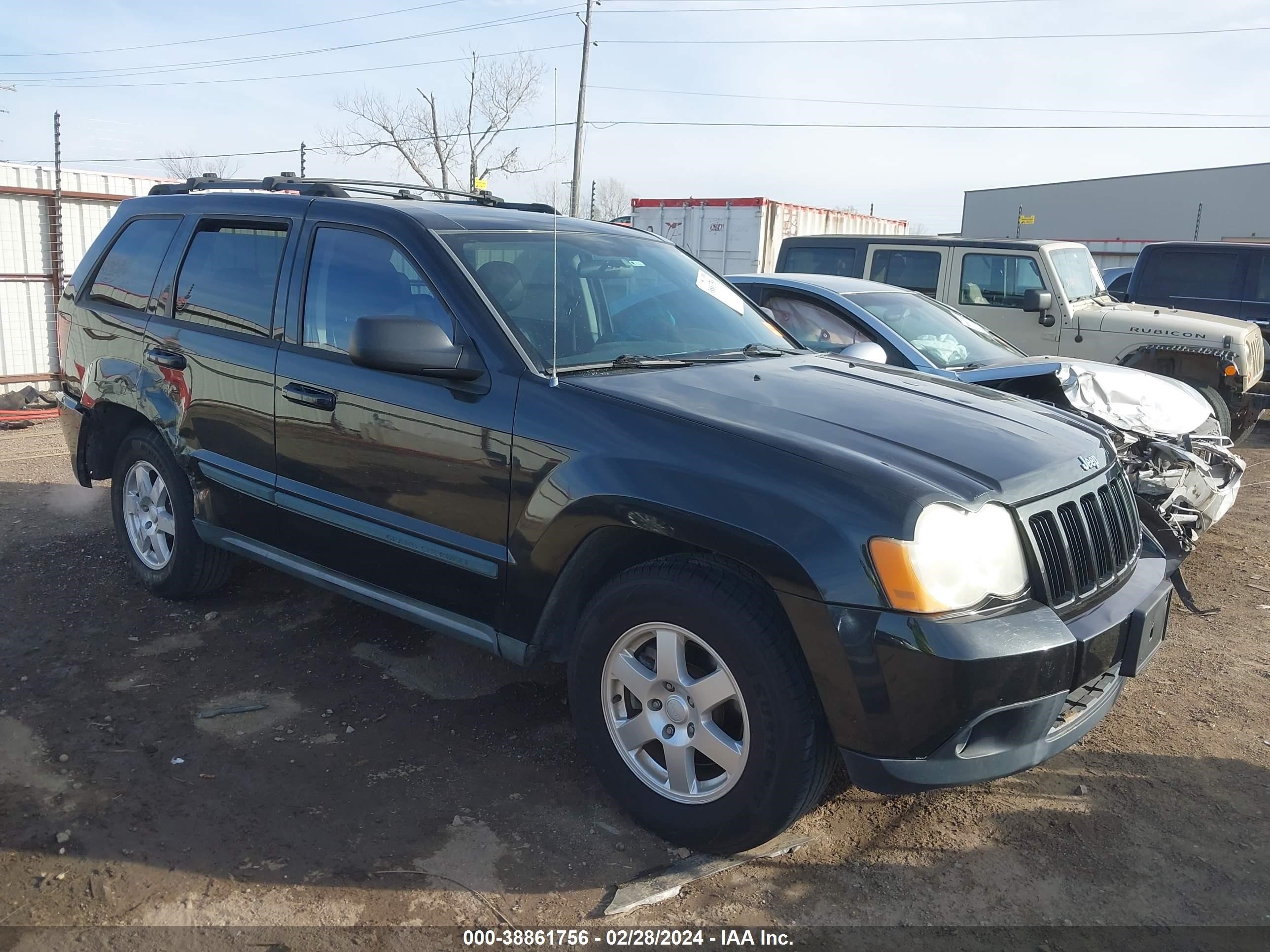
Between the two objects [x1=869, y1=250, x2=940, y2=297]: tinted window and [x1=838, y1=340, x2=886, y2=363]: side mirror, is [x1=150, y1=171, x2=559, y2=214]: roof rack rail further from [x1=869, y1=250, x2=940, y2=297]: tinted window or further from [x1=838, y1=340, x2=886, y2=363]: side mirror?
[x1=869, y1=250, x2=940, y2=297]: tinted window

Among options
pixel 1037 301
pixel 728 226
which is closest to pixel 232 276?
pixel 1037 301

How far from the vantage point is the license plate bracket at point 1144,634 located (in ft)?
9.55

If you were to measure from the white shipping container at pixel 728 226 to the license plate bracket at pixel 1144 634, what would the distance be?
15.2 meters

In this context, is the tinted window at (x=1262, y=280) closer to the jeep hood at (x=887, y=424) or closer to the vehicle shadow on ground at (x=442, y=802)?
the jeep hood at (x=887, y=424)

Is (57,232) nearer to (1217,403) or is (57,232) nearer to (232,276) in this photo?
(232,276)

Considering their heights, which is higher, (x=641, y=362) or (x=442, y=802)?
(x=641, y=362)

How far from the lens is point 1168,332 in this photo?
8.88 meters

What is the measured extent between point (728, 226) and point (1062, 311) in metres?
9.88

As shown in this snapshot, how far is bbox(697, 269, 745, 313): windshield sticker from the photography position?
431cm

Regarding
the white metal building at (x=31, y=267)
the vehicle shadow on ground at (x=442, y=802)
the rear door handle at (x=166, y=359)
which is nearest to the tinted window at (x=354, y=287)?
the rear door handle at (x=166, y=359)

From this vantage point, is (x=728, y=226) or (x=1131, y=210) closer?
(x=728, y=226)

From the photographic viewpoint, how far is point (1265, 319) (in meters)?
10.8

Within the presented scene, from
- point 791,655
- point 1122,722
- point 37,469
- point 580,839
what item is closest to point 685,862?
point 580,839

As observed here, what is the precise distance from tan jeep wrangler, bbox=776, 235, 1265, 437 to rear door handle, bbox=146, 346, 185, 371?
7067mm
